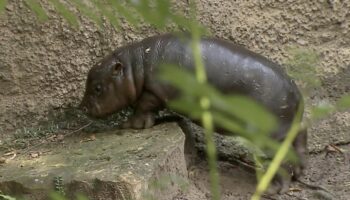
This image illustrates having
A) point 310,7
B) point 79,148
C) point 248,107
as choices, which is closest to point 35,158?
point 79,148

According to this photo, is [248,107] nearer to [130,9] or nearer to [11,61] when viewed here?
[130,9]

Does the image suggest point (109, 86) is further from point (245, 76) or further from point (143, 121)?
point (245, 76)

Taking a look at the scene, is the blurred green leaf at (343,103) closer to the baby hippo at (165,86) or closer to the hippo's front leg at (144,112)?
the baby hippo at (165,86)

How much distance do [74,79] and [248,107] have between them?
2.83m

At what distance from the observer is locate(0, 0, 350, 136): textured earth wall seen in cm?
311

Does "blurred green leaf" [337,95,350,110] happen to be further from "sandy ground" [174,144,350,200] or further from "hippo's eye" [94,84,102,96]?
"hippo's eye" [94,84,102,96]

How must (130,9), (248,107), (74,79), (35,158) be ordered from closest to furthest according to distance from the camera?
(248,107) → (130,9) → (35,158) → (74,79)

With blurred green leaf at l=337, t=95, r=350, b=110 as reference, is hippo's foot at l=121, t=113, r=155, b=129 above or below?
below

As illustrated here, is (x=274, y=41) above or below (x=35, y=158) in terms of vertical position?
above

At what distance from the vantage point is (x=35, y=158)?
9.14ft

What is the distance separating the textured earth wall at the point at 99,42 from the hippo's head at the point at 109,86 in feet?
0.67

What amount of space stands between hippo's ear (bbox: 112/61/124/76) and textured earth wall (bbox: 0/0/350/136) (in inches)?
9.9

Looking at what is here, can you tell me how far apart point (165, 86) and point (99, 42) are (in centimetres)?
61

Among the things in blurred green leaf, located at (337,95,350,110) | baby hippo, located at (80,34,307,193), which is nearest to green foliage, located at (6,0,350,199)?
blurred green leaf, located at (337,95,350,110)
